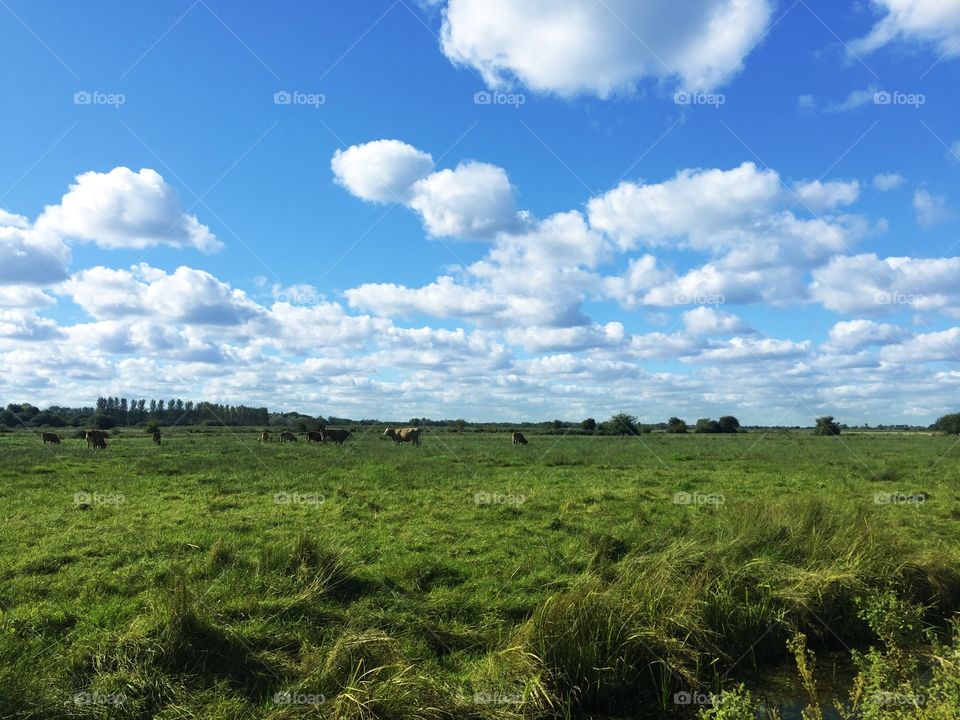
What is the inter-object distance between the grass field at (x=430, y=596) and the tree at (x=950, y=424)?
109 meters

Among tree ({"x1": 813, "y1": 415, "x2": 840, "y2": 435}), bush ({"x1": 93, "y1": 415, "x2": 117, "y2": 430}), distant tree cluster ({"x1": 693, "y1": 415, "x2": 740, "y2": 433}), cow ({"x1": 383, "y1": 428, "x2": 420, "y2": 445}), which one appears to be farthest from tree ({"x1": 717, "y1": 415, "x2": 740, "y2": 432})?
bush ({"x1": 93, "y1": 415, "x2": 117, "y2": 430})

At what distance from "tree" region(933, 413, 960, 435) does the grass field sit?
10876cm

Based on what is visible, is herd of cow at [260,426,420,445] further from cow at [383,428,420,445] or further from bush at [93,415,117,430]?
bush at [93,415,117,430]

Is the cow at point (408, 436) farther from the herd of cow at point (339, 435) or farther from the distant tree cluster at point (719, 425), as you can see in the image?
the distant tree cluster at point (719, 425)

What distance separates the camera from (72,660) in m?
6.82

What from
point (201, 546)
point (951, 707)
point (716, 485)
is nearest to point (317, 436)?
point (716, 485)

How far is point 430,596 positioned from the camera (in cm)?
961

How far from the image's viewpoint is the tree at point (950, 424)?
4081 inches

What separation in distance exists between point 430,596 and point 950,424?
12672 centimetres

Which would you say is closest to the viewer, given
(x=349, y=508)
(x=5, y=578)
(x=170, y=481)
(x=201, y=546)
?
(x=5, y=578)

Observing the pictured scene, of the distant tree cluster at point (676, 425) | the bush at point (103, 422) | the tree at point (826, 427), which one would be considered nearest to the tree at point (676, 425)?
the distant tree cluster at point (676, 425)

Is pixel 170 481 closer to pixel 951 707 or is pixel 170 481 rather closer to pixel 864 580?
pixel 864 580

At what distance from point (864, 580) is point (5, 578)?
13685mm

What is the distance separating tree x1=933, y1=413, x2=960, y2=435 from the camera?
104m
